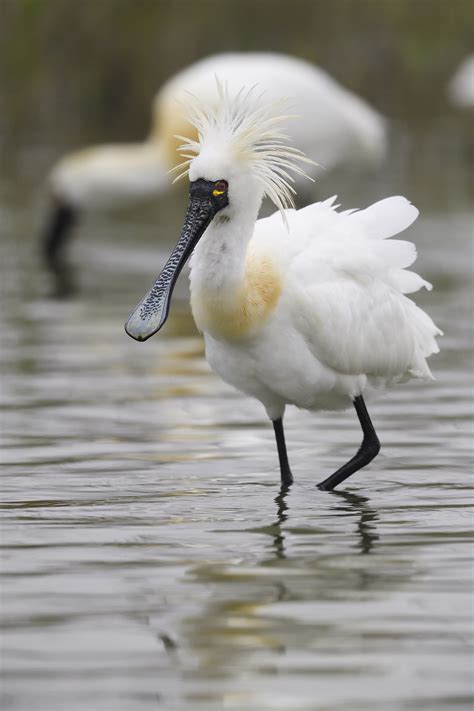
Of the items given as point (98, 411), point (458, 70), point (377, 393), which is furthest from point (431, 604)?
point (458, 70)

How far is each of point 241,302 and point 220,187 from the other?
493 mm

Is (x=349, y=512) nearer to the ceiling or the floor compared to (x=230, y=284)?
nearer to the floor

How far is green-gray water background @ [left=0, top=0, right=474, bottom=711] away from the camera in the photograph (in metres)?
5.29

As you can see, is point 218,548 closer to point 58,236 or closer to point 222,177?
point 222,177

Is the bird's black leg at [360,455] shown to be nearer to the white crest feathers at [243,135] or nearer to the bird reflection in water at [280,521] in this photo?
the bird reflection in water at [280,521]

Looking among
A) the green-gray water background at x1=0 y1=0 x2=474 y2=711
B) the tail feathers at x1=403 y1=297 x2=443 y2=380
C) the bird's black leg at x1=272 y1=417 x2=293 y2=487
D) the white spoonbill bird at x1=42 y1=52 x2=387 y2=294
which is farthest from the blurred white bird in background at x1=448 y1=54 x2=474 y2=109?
the bird's black leg at x1=272 y1=417 x2=293 y2=487

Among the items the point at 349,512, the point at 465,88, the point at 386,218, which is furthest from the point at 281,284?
the point at 465,88

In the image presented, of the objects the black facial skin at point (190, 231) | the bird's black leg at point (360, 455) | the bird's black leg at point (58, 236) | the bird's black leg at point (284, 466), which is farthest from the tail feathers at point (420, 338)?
the bird's black leg at point (58, 236)

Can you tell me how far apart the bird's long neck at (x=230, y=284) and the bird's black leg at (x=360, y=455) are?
0.86 meters

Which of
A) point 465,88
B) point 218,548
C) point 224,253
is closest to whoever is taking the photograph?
Result: point 218,548

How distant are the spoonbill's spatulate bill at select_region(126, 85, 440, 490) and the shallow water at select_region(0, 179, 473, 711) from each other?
513 mm

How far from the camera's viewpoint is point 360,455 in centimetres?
834

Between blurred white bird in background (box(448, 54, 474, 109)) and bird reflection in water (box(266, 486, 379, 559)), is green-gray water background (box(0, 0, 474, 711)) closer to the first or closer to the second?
bird reflection in water (box(266, 486, 379, 559))

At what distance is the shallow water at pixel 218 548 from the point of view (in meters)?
5.25
